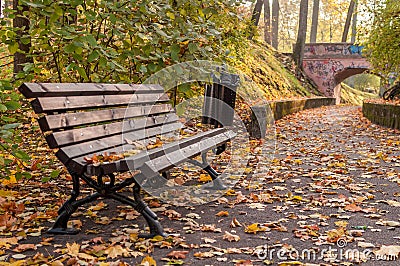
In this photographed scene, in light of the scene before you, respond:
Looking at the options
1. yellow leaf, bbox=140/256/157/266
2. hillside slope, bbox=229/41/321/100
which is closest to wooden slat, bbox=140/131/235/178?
yellow leaf, bbox=140/256/157/266

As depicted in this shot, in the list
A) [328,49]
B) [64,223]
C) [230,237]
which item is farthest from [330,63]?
[64,223]

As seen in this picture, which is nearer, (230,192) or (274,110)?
(230,192)

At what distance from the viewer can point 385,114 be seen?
12.4 m

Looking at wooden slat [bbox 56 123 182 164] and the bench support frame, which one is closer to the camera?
wooden slat [bbox 56 123 182 164]

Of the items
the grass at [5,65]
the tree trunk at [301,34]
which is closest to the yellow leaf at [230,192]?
the grass at [5,65]

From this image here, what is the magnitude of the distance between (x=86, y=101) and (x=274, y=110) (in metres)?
10.0

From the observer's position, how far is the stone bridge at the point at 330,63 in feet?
105

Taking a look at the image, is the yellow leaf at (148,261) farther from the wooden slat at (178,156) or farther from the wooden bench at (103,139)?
the wooden slat at (178,156)

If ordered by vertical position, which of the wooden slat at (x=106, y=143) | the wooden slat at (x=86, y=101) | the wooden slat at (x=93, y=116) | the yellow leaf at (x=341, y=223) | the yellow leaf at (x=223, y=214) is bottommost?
the yellow leaf at (x=223, y=214)

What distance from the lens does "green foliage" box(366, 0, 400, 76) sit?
12.1 m

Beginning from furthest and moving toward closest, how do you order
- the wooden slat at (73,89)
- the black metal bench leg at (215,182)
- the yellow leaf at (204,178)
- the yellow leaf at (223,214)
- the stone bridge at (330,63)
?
the stone bridge at (330,63) → the yellow leaf at (204,178) → the black metal bench leg at (215,182) → the yellow leaf at (223,214) → the wooden slat at (73,89)

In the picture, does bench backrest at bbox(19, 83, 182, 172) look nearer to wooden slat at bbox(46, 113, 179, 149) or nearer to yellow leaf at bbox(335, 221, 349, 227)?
wooden slat at bbox(46, 113, 179, 149)

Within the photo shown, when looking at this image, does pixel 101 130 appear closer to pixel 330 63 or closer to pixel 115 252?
pixel 115 252

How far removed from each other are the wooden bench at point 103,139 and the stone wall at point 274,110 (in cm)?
457
